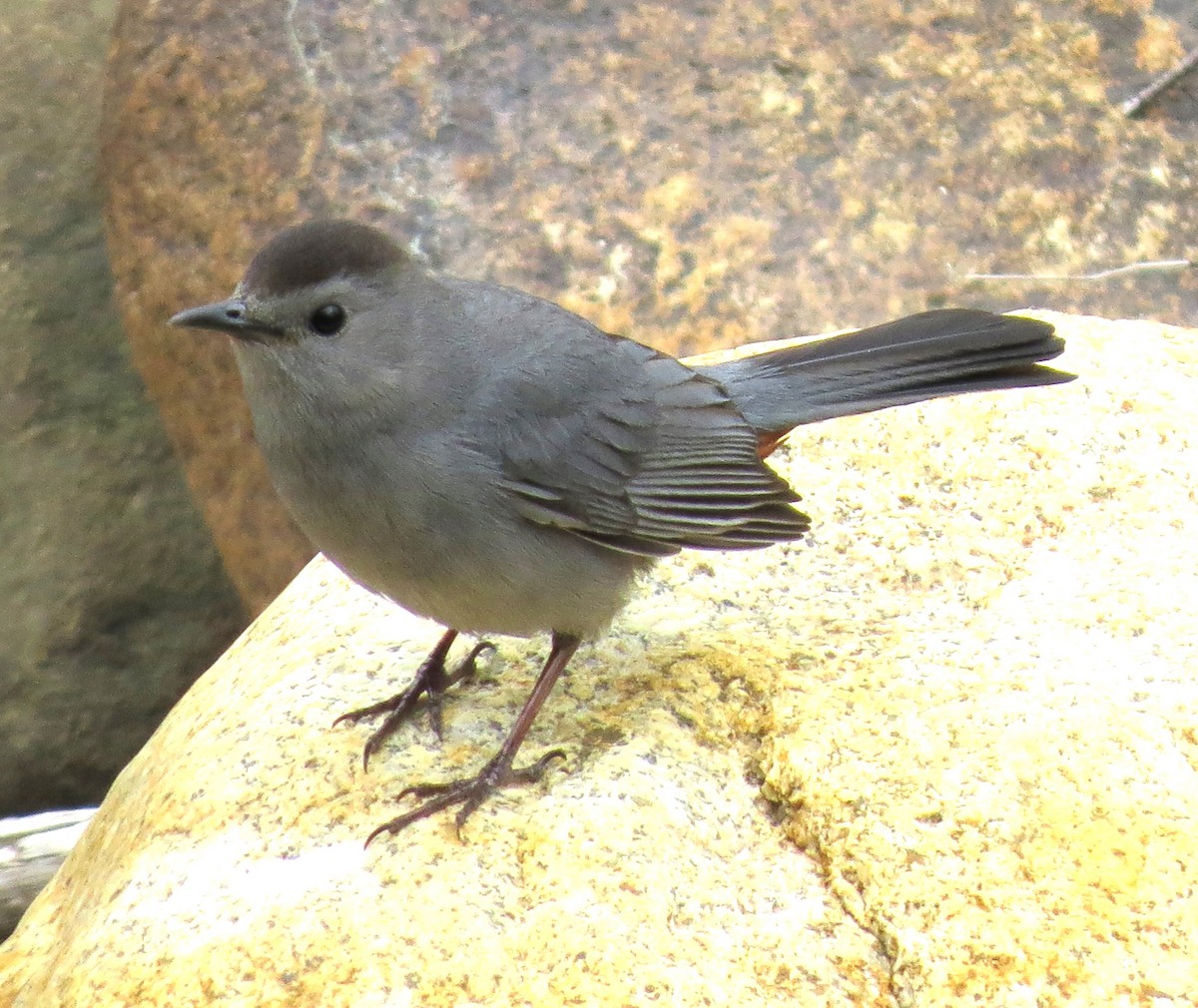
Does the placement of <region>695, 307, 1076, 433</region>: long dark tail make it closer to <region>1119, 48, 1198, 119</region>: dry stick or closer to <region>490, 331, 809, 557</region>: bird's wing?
<region>490, 331, 809, 557</region>: bird's wing

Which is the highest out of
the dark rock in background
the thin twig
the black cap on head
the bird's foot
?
the black cap on head

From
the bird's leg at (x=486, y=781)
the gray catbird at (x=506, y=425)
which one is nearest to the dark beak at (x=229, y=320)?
the gray catbird at (x=506, y=425)

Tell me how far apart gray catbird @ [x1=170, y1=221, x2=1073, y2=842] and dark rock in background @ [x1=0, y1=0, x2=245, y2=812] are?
2.57 metres

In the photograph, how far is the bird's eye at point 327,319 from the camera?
3.28 metres

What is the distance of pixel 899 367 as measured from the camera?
3688 millimetres

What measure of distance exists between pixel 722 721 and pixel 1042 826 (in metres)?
0.72

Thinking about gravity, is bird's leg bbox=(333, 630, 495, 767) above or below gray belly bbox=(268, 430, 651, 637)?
below

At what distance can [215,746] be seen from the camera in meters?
3.39

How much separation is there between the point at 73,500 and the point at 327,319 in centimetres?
285

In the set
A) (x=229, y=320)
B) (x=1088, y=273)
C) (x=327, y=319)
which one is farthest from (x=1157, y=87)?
(x=229, y=320)

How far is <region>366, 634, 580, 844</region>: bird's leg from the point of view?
306 cm

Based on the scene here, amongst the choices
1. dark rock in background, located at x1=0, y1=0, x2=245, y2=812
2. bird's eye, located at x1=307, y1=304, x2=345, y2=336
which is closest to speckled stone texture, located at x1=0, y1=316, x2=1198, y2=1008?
bird's eye, located at x1=307, y1=304, x2=345, y2=336

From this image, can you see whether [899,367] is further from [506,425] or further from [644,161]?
[644,161]

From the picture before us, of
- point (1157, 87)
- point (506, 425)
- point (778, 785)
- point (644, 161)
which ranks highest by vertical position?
point (1157, 87)
